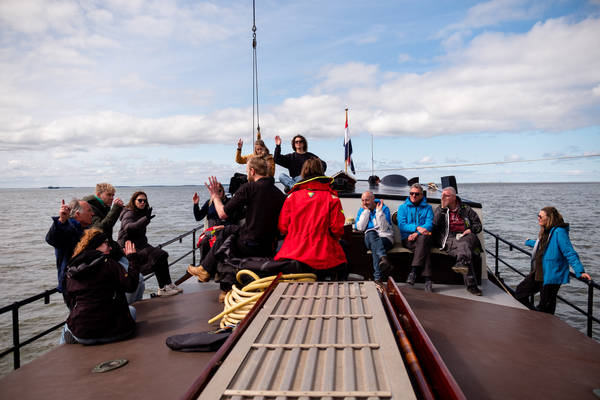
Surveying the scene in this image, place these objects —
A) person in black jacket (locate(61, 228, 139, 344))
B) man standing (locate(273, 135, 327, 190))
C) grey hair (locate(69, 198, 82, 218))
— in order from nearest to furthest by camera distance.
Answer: person in black jacket (locate(61, 228, 139, 344))
grey hair (locate(69, 198, 82, 218))
man standing (locate(273, 135, 327, 190))

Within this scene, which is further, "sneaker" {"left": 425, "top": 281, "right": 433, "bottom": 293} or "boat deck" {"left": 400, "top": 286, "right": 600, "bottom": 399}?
"sneaker" {"left": 425, "top": 281, "right": 433, "bottom": 293}

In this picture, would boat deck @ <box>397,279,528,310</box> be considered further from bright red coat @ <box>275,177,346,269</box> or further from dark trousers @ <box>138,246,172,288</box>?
dark trousers @ <box>138,246,172,288</box>

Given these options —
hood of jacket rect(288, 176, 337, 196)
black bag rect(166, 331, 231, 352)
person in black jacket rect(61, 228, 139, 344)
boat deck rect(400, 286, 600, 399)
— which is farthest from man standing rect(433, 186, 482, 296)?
person in black jacket rect(61, 228, 139, 344)

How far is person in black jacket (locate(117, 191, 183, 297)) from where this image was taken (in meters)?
5.42

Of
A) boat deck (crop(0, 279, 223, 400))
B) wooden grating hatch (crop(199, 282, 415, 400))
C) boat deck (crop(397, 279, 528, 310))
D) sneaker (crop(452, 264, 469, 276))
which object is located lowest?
boat deck (crop(397, 279, 528, 310))

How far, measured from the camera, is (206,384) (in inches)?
70.3

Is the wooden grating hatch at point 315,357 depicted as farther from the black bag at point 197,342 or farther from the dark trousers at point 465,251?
the dark trousers at point 465,251

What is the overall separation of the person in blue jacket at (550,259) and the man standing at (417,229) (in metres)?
1.46

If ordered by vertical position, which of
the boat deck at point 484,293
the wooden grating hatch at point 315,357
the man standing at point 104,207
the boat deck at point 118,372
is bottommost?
the boat deck at point 484,293

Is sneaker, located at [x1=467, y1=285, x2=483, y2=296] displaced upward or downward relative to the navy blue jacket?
downward

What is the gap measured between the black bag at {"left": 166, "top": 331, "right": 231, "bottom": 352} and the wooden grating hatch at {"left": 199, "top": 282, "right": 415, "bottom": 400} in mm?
615

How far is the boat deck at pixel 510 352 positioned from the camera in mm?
2713

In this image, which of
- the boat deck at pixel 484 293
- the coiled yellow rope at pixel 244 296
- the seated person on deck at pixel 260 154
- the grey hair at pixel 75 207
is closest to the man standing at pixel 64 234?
the grey hair at pixel 75 207

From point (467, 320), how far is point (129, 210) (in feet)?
15.2
